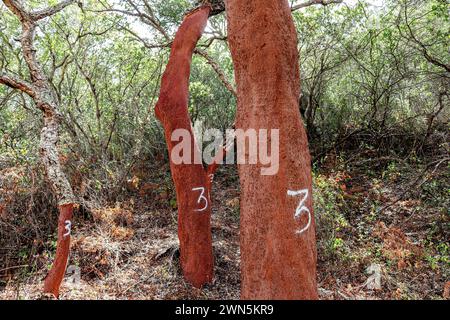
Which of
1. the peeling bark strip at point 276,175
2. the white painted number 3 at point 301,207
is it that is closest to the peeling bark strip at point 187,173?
the peeling bark strip at point 276,175

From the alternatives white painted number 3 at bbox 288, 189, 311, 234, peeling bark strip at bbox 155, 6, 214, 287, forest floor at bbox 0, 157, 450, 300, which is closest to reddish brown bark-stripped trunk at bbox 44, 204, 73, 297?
forest floor at bbox 0, 157, 450, 300

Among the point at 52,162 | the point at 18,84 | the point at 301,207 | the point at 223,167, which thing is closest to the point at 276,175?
the point at 301,207

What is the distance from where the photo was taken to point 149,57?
26.0 feet

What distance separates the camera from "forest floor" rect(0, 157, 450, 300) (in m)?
3.95

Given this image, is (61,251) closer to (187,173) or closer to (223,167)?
(187,173)

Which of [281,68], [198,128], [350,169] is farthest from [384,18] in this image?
[281,68]

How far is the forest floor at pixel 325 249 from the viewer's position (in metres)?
3.95

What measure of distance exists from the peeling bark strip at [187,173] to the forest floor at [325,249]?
31 centimetres

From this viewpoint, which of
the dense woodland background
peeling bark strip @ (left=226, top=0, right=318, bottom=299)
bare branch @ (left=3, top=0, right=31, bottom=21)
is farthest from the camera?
the dense woodland background

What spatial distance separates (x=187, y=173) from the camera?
396cm

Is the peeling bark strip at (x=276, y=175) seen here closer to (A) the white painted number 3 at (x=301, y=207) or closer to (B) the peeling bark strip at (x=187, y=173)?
(A) the white painted number 3 at (x=301, y=207)

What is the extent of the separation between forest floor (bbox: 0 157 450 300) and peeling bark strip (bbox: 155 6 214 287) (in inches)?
12.3

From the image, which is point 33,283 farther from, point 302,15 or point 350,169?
point 302,15

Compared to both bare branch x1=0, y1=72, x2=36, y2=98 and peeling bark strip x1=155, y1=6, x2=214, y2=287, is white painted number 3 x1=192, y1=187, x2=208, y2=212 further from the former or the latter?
bare branch x1=0, y1=72, x2=36, y2=98
